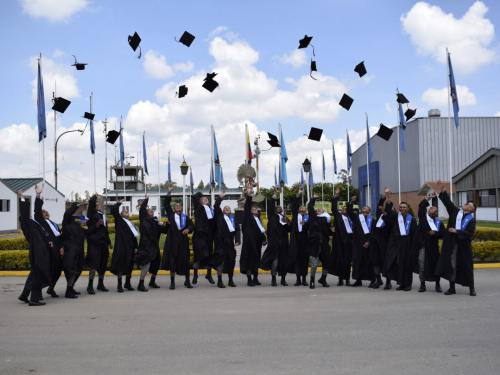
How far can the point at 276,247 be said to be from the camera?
1052 cm

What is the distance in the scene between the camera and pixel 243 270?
34.7ft

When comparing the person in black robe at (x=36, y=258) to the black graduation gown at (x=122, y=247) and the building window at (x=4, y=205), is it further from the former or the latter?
the building window at (x=4, y=205)

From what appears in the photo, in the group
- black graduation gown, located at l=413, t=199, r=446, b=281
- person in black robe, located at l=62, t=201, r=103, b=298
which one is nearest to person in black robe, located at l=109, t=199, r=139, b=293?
person in black robe, located at l=62, t=201, r=103, b=298

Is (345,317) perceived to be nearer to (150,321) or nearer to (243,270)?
(150,321)

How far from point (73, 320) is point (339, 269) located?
5.44m

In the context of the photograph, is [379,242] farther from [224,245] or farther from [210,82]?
[210,82]

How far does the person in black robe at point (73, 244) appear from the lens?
9.26m

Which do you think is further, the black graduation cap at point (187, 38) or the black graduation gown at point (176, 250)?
the black graduation cap at point (187, 38)

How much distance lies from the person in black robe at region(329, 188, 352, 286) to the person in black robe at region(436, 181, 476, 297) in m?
1.86

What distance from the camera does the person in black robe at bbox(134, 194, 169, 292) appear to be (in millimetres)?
10055

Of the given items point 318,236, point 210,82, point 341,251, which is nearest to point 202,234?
point 318,236

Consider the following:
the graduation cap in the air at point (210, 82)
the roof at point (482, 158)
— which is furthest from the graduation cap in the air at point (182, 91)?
the roof at point (482, 158)

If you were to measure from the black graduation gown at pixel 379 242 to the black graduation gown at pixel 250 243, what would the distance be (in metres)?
2.30

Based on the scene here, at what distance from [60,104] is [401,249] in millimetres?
10686
